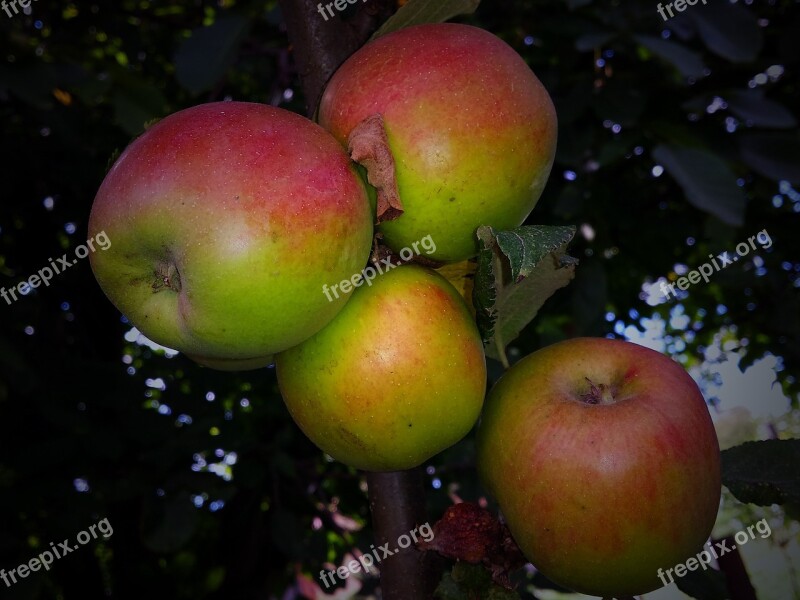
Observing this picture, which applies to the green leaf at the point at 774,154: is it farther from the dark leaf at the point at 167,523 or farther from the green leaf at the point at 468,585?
the dark leaf at the point at 167,523

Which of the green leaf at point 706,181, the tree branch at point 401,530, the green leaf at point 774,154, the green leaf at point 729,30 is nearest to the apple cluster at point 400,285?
the tree branch at point 401,530

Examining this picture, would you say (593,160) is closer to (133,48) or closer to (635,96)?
(635,96)

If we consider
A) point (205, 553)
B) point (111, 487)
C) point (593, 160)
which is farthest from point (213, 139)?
point (205, 553)

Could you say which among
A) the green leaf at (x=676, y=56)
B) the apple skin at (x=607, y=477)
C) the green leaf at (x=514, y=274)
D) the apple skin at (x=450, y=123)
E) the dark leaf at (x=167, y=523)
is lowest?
the dark leaf at (x=167, y=523)

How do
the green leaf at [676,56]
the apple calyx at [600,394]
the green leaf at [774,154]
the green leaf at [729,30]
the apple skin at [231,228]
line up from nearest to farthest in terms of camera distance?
the apple skin at [231,228]
the apple calyx at [600,394]
the green leaf at [676,56]
the green leaf at [729,30]
the green leaf at [774,154]

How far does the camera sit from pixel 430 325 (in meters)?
0.71

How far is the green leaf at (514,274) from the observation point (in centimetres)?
65

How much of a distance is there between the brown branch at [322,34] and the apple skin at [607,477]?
0.47 meters

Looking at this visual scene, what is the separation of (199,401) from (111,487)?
1.08ft

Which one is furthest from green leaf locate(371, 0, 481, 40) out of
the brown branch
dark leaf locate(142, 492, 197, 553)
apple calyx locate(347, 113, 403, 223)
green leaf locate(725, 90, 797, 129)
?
dark leaf locate(142, 492, 197, 553)

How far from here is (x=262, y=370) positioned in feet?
6.39

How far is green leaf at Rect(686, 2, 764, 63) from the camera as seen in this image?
5.29ft

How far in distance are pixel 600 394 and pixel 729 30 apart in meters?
1.33

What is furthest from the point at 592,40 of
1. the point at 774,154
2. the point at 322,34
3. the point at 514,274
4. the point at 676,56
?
the point at 514,274
